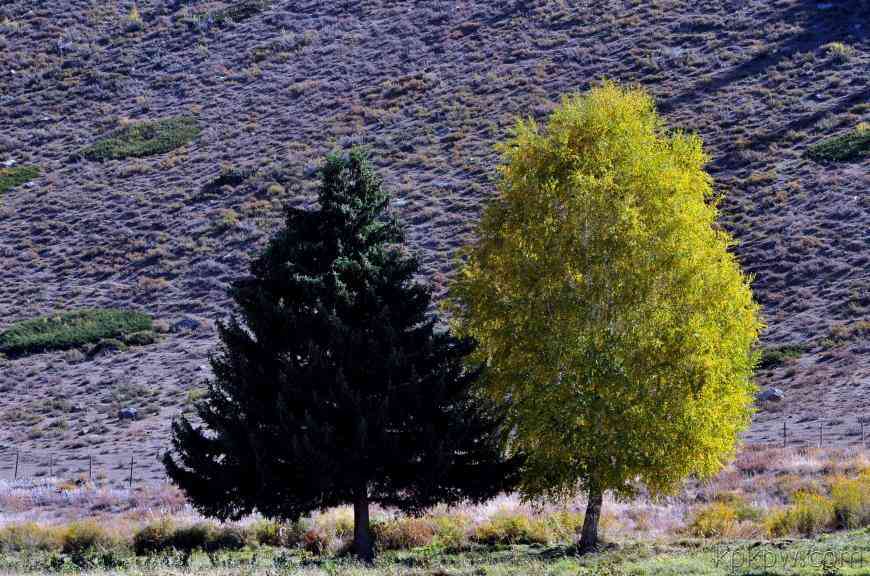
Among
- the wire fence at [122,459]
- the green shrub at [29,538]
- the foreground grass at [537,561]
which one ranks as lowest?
the foreground grass at [537,561]

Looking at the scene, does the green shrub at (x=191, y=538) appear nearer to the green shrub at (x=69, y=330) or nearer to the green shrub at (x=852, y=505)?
the green shrub at (x=852, y=505)

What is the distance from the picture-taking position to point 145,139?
6700cm

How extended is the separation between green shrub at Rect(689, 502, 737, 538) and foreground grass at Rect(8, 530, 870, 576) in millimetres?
1443

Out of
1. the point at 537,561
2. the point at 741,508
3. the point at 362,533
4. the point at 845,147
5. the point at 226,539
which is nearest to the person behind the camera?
the point at 537,561

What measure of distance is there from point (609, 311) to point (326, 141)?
4649 centimetres

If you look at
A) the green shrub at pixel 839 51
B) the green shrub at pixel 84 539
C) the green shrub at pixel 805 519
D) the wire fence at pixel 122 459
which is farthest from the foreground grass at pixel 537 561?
the green shrub at pixel 839 51

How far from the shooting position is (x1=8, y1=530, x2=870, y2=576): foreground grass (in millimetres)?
14867

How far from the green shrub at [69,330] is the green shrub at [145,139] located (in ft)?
62.0

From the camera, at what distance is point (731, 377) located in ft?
58.9

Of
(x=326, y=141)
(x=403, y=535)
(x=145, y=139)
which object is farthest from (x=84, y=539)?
(x=145, y=139)

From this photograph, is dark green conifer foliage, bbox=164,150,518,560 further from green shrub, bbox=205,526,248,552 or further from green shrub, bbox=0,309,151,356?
green shrub, bbox=0,309,151,356

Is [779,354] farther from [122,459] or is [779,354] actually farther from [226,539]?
[122,459]

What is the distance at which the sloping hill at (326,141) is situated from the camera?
40250mm

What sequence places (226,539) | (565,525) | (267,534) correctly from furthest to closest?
(267,534) → (226,539) → (565,525)
